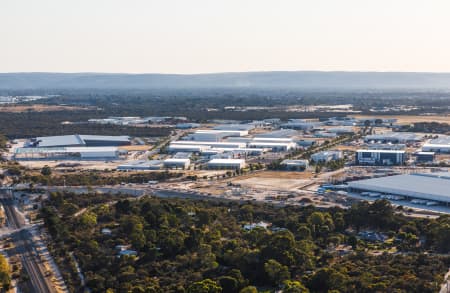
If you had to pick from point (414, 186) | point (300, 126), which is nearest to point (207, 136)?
point (300, 126)

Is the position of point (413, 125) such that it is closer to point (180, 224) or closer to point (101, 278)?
point (180, 224)

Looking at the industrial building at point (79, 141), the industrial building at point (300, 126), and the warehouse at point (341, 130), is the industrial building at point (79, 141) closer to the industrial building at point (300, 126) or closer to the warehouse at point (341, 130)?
the industrial building at point (300, 126)

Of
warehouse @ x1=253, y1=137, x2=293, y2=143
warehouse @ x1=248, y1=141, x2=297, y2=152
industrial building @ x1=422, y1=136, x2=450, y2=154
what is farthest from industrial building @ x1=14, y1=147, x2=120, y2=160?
industrial building @ x1=422, y1=136, x2=450, y2=154

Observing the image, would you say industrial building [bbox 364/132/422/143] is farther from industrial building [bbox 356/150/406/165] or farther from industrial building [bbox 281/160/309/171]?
industrial building [bbox 281/160/309/171]

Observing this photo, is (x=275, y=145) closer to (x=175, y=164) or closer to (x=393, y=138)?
(x=393, y=138)

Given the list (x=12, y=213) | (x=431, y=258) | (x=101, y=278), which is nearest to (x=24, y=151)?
(x=12, y=213)

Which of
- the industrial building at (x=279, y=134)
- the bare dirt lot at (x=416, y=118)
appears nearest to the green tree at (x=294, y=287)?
the industrial building at (x=279, y=134)
